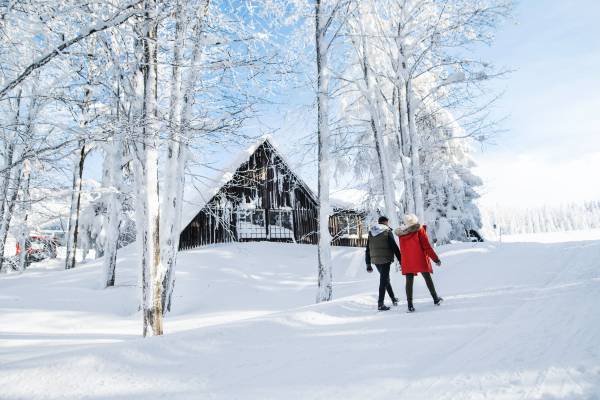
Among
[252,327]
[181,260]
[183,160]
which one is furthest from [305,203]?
[252,327]

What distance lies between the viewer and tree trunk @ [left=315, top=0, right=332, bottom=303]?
693 cm

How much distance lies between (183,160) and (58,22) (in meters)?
4.15

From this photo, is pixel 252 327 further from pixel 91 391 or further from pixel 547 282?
pixel 547 282

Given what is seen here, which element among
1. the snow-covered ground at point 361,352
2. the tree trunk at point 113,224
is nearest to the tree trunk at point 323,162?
the snow-covered ground at point 361,352

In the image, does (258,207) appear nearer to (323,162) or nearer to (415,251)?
(323,162)

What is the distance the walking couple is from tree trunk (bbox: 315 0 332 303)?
6.07 feet

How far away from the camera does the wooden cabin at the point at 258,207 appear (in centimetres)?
1493

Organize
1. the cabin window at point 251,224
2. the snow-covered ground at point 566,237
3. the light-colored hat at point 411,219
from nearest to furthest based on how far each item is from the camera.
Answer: the light-colored hat at point 411,219
the cabin window at point 251,224
the snow-covered ground at point 566,237

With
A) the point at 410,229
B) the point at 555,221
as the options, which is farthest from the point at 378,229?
the point at 555,221

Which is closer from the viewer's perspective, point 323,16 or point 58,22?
point 58,22

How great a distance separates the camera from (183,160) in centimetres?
749

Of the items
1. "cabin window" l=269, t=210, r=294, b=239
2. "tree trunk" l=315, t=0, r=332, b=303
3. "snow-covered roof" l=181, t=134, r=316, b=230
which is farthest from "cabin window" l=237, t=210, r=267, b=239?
"tree trunk" l=315, t=0, r=332, b=303

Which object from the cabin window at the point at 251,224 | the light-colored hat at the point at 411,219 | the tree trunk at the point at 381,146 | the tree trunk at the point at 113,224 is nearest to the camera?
the light-colored hat at the point at 411,219

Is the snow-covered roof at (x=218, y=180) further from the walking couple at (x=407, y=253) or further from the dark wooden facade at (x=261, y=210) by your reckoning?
the walking couple at (x=407, y=253)
